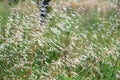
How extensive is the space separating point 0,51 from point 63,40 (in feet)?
3.87

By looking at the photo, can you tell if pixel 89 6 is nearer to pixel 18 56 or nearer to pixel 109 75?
pixel 109 75

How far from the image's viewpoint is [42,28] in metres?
4.73

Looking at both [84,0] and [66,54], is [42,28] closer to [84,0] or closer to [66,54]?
[66,54]

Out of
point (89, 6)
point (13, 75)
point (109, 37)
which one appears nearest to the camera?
point (13, 75)

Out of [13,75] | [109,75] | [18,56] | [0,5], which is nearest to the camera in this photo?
[13,75]

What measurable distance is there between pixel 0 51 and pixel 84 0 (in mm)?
7275

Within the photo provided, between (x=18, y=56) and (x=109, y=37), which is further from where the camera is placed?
(x=109, y=37)

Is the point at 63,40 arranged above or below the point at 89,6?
above

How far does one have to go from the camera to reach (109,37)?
20.3 feet

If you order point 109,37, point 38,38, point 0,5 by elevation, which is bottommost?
point 0,5

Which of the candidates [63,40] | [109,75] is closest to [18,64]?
[63,40]

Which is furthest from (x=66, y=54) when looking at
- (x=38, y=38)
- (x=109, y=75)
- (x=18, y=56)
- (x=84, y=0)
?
(x=84, y=0)

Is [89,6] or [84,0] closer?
[89,6]

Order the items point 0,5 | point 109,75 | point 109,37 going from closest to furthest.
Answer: point 109,75 < point 109,37 < point 0,5
